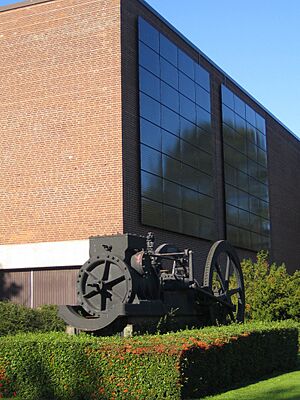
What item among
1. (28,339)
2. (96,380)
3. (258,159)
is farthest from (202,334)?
(258,159)

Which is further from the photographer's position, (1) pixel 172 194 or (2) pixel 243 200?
(2) pixel 243 200

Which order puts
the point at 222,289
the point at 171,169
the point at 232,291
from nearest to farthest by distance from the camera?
the point at 222,289 < the point at 232,291 < the point at 171,169

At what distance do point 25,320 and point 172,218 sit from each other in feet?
30.9

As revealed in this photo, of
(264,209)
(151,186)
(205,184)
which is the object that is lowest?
(151,186)

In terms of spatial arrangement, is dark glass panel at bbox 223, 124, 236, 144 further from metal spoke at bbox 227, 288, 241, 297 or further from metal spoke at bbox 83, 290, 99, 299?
metal spoke at bbox 83, 290, 99, 299

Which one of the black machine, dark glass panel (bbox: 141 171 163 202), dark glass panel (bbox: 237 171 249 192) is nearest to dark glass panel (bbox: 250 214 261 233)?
dark glass panel (bbox: 237 171 249 192)

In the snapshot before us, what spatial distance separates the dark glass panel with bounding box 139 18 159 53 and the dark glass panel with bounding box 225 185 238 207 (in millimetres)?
8883

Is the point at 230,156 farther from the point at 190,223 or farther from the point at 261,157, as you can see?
the point at 190,223

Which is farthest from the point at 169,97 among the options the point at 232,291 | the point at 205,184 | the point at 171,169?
the point at 232,291

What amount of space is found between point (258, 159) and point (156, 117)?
1358 cm

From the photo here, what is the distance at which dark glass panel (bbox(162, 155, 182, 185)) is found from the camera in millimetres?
27156

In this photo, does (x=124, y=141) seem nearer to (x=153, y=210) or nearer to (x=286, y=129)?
(x=153, y=210)

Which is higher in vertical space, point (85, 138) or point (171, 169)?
point (85, 138)

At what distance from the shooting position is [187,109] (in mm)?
29828
